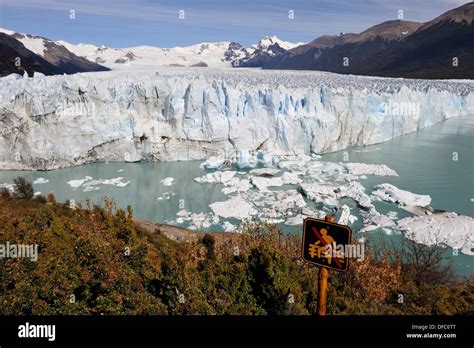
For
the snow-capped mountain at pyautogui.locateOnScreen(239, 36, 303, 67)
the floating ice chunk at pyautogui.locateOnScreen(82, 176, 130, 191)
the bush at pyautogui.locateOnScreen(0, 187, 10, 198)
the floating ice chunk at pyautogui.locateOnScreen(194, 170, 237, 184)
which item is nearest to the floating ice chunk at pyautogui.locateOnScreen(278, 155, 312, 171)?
the floating ice chunk at pyautogui.locateOnScreen(194, 170, 237, 184)

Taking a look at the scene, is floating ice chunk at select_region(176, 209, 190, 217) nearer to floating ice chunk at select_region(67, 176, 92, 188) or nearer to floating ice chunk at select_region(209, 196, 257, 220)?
floating ice chunk at select_region(209, 196, 257, 220)

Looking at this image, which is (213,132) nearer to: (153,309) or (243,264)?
(243,264)

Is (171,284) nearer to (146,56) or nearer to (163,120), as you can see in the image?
(163,120)

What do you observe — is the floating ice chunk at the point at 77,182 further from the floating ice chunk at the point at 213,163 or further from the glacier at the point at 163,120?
the floating ice chunk at the point at 213,163

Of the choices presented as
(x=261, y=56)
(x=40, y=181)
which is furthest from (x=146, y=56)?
(x=40, y=181)

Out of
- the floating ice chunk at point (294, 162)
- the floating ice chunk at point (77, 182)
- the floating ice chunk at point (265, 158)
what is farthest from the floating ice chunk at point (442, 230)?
the floating ice chunk at point (77, 182)

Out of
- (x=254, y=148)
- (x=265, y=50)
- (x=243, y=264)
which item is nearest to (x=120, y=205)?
(x=254, y=148)
